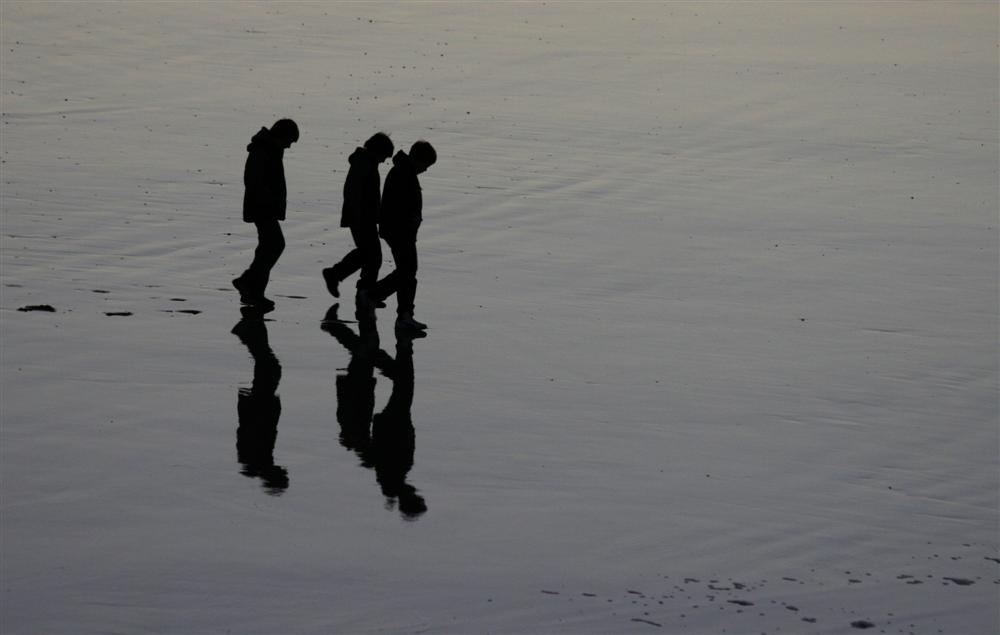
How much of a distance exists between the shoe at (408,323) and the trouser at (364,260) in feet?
2.98

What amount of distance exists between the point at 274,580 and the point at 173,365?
4.12m

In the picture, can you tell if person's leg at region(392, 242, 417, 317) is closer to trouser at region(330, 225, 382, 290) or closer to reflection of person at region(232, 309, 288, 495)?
trouser at region(330, 225, 382, 290)

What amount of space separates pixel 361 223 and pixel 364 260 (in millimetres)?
322

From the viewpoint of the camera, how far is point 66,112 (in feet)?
72.8

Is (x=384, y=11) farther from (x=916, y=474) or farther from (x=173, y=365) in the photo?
(x=916, y=474)

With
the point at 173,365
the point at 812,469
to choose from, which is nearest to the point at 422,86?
the point at 173,365

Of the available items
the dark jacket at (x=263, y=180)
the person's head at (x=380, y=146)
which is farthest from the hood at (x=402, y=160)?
the dark jacket at (x=263, y=180)

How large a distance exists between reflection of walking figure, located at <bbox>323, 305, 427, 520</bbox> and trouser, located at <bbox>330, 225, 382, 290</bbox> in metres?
0.59

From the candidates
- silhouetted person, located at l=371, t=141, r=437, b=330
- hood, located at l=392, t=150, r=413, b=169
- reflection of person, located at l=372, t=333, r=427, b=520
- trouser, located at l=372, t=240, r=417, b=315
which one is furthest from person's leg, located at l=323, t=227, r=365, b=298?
reflection of person, located at l=372, t=333, r=427, b=520

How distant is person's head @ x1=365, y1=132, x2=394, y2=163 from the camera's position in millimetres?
13508

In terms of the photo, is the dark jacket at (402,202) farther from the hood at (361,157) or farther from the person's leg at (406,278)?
the hood at (361,157)

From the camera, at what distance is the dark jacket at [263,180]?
13648 mm

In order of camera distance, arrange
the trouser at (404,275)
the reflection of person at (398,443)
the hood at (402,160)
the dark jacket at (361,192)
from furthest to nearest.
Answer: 1. the dark jacket at (361,192)
2. the hood at (402,160)
3. the trouser at (404,275)
4. the reflection of person at (398,443)

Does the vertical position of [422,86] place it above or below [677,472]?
above
